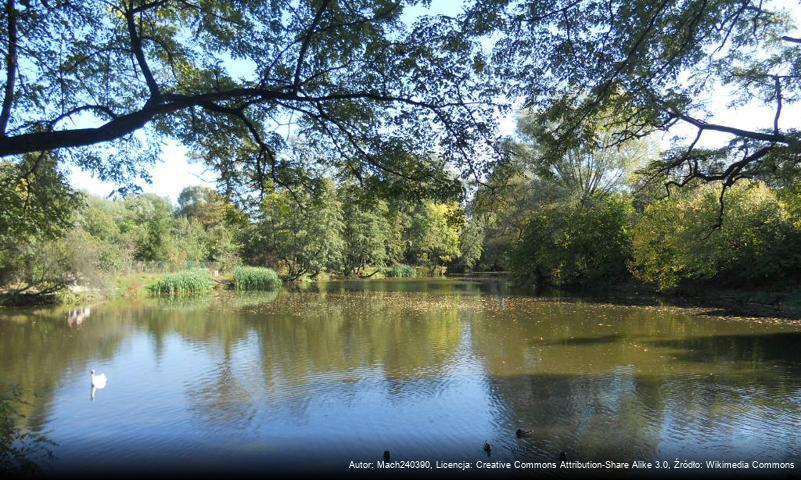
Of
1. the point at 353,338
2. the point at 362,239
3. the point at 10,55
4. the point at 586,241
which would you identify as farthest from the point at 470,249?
the point at 10,55

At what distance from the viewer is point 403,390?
9.01 meters

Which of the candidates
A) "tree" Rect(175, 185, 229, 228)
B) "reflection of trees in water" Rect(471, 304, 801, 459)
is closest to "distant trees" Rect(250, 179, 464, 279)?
"tree" Rect(175, 185, 229, 228)

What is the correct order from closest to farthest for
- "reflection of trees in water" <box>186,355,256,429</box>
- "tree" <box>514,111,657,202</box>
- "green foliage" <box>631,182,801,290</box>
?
1. "reflection of trees in water" <box>186,355,256,429</box>
2. "green foliage" <box>631,182,801,290</box>
3. "tree" <box>514,111,657,202</box>

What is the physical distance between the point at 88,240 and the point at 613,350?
21.9 m

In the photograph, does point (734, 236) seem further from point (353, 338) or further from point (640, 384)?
point (353, 338)

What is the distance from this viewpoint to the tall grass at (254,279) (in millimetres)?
32156

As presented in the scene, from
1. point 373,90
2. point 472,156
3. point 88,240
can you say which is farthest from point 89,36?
point 88,240

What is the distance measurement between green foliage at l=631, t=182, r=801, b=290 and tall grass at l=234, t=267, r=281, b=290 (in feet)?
76.4

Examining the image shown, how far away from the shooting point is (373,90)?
6660mm

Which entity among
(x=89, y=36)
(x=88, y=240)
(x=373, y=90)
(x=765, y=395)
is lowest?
(x=765, y=395)

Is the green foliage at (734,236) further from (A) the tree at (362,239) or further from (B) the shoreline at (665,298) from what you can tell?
(A) the tree at (362,239)

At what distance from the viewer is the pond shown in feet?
21.3

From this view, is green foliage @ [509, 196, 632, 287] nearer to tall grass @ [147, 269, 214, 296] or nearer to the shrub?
tall grass @ [147, 269, 214, 296]

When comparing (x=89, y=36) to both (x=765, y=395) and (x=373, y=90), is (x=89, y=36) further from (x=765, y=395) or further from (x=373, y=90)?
(x=765, y=395)
